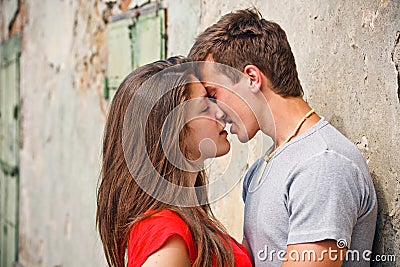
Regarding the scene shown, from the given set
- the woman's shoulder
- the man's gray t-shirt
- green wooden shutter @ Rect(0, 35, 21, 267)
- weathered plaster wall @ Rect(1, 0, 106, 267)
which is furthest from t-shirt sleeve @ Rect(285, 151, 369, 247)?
green wooden shutter @ Rect(0, 35, 21, 267)

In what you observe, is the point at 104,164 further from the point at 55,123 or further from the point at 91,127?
the point at 55,123

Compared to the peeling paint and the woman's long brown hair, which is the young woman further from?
the peeling paint

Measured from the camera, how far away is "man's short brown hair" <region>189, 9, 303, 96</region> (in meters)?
2.15

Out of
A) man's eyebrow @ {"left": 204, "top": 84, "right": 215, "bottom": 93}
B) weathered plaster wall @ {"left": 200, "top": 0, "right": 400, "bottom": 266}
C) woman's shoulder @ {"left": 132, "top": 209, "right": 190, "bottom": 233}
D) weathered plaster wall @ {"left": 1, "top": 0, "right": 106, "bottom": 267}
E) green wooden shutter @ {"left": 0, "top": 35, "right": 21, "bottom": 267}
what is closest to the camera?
woman's shoulder @ {"left": 132, "top": 209, "right": 190, "bottom": 233}

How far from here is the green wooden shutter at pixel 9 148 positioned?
711cm

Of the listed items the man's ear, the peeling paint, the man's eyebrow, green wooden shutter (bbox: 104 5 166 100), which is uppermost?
green wooden shutter (bbox: 104 5 166 100)

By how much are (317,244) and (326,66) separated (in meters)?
0.79

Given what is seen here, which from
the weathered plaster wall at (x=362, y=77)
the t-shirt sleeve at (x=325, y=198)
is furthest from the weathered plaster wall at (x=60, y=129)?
the t-shirt sleeve at (x=325, y=198)

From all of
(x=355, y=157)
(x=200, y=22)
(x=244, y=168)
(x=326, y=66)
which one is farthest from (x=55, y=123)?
(x=355, y=157)

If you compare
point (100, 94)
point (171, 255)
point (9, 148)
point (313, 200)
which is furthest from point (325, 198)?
Result: point (9, 148)

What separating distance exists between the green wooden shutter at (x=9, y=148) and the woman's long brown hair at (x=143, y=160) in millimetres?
5115

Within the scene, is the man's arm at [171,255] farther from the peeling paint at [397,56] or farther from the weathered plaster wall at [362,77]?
the peeling paint at [397,56]

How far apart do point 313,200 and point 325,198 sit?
32 mm

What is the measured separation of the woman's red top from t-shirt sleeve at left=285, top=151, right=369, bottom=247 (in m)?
0.29
